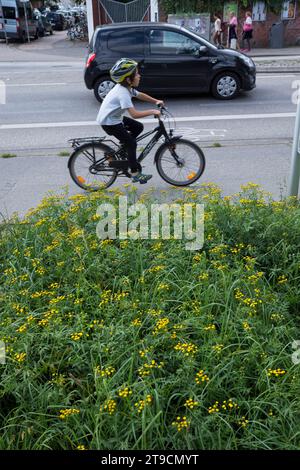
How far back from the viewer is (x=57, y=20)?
37625 millimetres

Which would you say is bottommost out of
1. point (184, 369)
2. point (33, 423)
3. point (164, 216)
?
point (33, 423)

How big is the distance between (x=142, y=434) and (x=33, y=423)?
2.13 ft

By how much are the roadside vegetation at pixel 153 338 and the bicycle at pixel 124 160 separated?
6.65 ft

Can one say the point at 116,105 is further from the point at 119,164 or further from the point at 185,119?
the point at 185,119

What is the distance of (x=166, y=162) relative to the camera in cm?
620

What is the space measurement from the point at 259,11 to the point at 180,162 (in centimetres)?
1857

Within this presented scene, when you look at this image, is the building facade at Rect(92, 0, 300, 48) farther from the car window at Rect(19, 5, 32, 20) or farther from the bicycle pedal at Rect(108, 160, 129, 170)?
the bicycle pedal at Rect(108, 160, 129, 170)

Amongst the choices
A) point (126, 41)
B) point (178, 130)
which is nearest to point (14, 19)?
point (126, 41)

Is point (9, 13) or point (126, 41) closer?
point (126, 41)

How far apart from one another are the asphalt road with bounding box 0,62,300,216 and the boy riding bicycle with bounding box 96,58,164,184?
0.93 m

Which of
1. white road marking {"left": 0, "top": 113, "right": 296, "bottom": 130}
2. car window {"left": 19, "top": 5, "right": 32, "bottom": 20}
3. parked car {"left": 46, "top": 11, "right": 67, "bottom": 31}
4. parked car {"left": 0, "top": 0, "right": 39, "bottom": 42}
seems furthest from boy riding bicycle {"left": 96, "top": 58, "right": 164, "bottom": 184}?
parked car {"left": 46, "top": 11, "right": 67, "bottom": 31}

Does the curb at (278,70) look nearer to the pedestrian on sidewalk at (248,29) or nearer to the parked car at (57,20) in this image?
the pedestrian on sidewalk at (248,29)

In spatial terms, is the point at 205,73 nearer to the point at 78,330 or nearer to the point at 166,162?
the point at 166,162

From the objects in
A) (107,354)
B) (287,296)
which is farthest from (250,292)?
(107,354)
